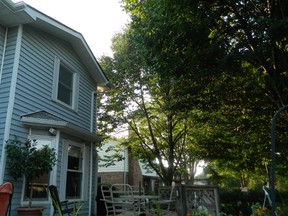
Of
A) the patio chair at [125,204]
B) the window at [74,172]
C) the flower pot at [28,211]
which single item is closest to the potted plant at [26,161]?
the flower pot at [28,211]

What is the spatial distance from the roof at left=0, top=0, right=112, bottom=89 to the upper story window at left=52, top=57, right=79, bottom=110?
2.85 ft

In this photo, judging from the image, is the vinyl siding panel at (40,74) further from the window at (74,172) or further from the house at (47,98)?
the window at (74,172)

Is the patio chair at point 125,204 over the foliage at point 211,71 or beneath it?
beneath

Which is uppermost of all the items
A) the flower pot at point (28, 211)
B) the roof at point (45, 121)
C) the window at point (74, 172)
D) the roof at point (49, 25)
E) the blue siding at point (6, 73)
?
the roof at point (49, 25)

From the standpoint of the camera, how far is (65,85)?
8633 mm

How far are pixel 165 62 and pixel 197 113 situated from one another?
4387mm

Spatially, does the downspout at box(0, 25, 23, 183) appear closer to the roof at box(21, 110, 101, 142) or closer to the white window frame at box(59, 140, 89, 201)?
the roof at box(21, 110, 101, 142)

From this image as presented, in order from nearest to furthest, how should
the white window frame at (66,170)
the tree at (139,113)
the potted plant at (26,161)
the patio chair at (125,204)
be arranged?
the patio chair at (125,204) → the potted plant at (26,161) → the white window frame at (66,170) → the tree at (139,113)

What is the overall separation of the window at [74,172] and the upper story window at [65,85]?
4.84 ft

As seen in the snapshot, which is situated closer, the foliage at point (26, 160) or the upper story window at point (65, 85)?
the foliage at point (26, 160)

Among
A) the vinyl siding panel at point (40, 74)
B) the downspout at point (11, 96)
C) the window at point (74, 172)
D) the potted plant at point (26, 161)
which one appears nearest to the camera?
the potted plant at point (26, 161)

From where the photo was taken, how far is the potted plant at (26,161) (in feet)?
18.5

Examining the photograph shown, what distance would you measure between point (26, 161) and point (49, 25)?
394 centimetres

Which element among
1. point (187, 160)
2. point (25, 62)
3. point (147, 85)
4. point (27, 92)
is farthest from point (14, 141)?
point (187, 160)
